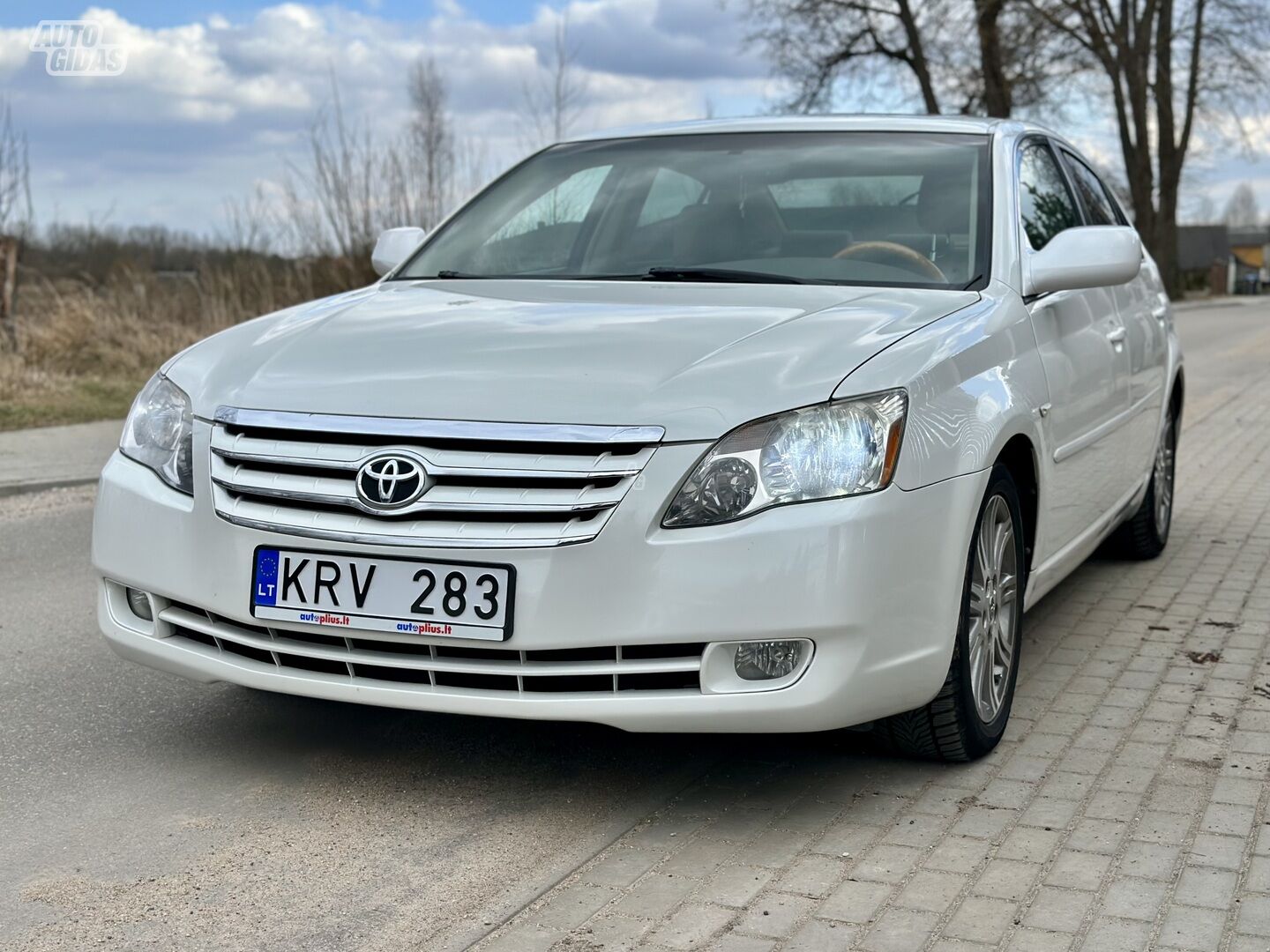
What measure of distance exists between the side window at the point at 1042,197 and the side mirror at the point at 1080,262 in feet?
0.83

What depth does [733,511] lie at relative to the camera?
3109 mm

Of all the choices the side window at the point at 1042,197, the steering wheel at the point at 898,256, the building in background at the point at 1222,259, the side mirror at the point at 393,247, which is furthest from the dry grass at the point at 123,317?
the building in background at the point at 1222,259

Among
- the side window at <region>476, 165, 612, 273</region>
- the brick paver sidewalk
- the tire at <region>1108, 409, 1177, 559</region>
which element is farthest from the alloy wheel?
the tire at <region>1108, 409, 1177, 559</region>

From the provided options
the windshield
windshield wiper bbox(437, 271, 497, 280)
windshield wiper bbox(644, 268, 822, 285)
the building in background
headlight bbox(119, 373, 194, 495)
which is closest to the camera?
headlight bbox(119, 373, 194, 495)

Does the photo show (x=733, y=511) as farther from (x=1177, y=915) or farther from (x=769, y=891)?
(x=1177, y=915)

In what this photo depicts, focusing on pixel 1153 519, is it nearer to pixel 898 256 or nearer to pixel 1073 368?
pixel 1073 368

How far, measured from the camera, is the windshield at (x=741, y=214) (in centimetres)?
426

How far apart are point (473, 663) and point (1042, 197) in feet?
8.79

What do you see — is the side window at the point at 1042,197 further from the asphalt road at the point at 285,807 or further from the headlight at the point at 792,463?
the asphalt road at the point at 285,807

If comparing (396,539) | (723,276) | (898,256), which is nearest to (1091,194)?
(898,256)

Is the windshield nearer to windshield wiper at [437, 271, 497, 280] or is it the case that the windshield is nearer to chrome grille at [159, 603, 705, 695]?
windshield wiper at [437, 271, 497, 280]

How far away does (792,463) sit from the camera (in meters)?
3.14

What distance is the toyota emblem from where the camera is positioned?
3.17m

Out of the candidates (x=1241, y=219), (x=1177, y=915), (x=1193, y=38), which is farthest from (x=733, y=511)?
(x=1241, y=219)
